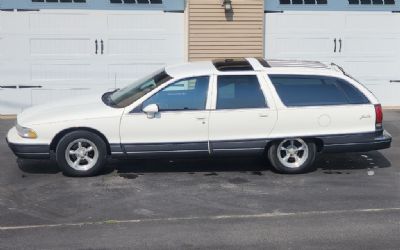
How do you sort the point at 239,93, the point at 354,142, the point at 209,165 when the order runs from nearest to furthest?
the point at 239,93 → the point at 354,142 → the point at 209,165

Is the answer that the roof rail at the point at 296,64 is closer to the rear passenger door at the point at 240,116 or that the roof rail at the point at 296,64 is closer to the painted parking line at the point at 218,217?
the rear passenger door at the point at 240,116

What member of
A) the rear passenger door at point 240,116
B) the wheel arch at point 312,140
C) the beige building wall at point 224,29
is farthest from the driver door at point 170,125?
the beige building wall at point 224,29

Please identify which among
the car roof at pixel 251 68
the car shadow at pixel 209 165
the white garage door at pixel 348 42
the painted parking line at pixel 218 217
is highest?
the white garage door at pixel 348 42

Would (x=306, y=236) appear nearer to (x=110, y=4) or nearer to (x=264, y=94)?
Result: (x=264, y=94)

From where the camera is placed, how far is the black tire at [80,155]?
8625mm

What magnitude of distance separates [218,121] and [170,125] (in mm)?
609

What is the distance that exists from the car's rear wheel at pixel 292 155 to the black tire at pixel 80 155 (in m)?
2.17

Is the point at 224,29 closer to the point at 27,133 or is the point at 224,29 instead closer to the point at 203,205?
the point at 27,133

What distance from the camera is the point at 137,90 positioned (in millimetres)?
9125

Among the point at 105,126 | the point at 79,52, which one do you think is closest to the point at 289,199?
the point at 105,126

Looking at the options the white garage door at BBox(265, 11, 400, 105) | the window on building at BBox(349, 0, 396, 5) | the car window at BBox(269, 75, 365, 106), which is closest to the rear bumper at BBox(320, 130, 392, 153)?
the car window at BBox(269, 75, 365, 106)

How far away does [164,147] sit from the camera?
8.72 m

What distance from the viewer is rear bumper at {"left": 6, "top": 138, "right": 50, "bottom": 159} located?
8594mm

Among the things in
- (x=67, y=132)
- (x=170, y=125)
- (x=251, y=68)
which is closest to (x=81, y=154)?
(x=67, y=132)
